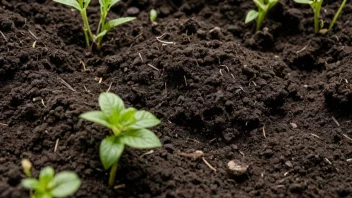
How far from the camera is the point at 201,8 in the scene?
323cm

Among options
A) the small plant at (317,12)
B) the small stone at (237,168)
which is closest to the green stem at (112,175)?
the small stone at (237,168)

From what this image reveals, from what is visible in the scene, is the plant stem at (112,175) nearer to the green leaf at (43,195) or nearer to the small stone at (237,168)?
the green leaf at (43,195)

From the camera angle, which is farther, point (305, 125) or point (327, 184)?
point (305, 125)

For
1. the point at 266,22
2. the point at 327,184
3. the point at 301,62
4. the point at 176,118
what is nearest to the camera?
the point at 327,184

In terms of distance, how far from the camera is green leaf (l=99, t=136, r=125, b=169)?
1.92 m

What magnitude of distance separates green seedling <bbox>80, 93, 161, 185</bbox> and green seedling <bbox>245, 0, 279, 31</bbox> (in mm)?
1222

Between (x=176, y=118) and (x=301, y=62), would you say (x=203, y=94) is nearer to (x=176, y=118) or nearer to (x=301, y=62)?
(x=176, y=118)

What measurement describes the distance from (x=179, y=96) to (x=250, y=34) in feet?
2.61

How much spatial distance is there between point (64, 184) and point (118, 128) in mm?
342

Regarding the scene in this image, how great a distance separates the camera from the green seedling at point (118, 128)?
193 cm

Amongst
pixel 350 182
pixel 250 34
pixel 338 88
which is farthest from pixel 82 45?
pixel 350 182

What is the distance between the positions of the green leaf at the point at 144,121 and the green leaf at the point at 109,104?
0.09 m

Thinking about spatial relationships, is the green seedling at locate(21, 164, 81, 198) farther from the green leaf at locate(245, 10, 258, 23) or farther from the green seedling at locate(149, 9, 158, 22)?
the green leaf at locate(245, 10, 258, 23)

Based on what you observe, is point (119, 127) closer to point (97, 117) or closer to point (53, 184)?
point (97, 117)
